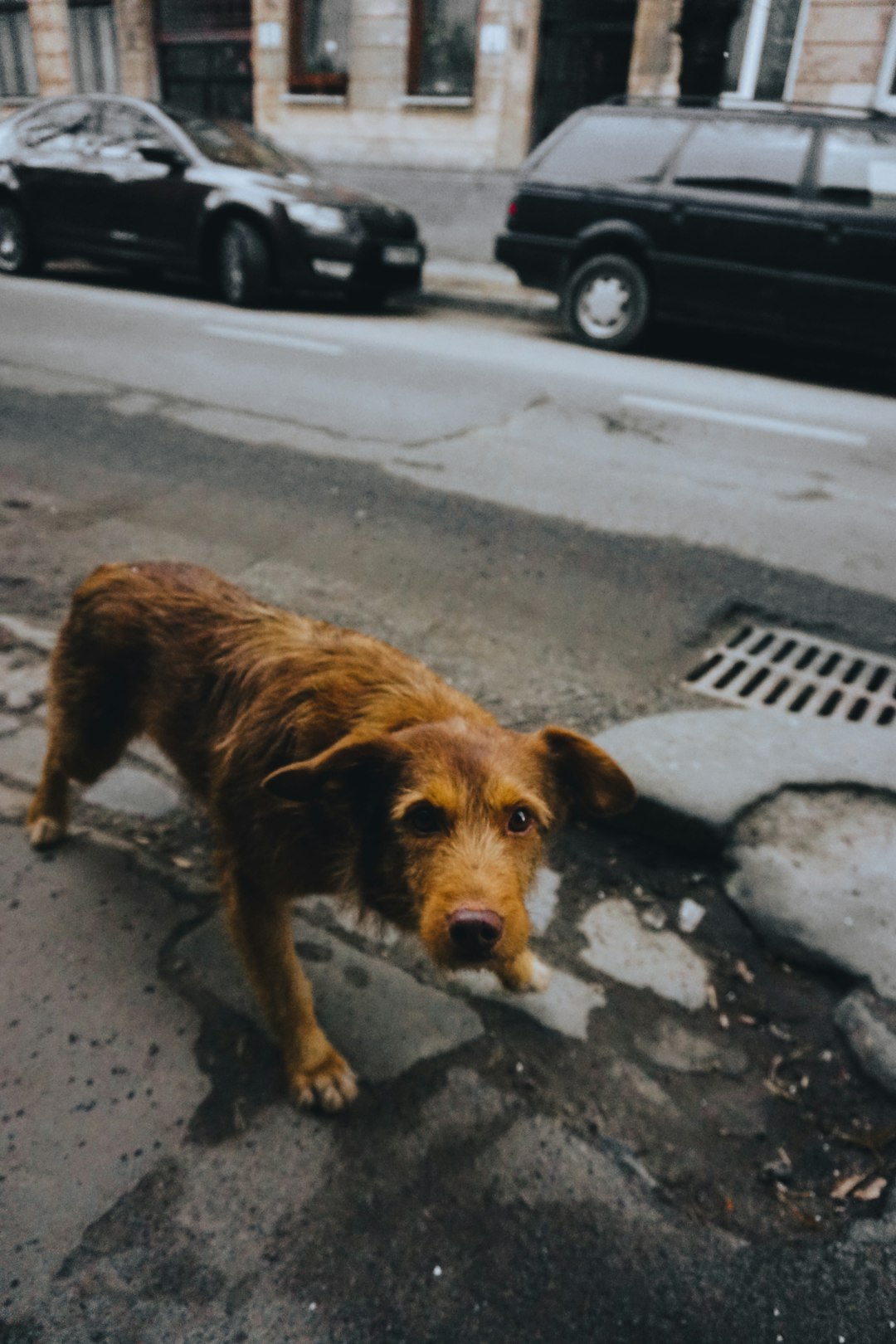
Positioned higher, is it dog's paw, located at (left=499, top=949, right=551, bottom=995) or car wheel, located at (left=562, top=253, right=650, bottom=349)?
car wheel, located at (left=562, top=253, right=650, bottom=349)

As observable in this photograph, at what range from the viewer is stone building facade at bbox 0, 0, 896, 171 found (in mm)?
13039

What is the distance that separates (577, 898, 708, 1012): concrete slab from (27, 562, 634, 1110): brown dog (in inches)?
9.2

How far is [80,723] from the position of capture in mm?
2402

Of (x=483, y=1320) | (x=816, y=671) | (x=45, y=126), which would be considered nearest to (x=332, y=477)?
(x=816, y=671)

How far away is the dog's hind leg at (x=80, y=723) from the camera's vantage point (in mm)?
2346

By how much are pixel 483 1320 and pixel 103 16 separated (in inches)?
916

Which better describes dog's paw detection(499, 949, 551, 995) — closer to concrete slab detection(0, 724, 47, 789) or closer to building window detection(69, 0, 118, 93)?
concrete slab detection(0, 724, 47, 789)

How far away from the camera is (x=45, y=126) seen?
11281 mm

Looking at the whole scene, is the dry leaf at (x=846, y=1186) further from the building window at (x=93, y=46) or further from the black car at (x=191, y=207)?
the building window at (x=93, y=46)

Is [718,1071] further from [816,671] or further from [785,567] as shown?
[785,567]

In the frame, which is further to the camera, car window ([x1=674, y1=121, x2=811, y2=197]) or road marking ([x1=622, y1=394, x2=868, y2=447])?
car window ([x1=674, y1=121, x2=811, y2=197])

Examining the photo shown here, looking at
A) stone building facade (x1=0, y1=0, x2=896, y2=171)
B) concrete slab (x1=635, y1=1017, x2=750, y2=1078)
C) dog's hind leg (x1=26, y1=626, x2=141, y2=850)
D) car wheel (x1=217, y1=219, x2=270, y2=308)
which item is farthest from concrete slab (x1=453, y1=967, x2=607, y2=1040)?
stone building facade (x1=0, y1=0, x2=896, y2=171)

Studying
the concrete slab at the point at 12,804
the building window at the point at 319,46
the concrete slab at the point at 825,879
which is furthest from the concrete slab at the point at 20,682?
the building window at the point at 319,46

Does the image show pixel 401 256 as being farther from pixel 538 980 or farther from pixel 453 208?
pixel 538 980
